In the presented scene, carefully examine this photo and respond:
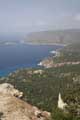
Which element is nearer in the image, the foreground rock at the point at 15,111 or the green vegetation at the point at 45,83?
the foreground rock at the point at 15,111

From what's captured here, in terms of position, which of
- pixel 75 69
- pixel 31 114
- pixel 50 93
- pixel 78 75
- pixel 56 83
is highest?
pixel 75 69

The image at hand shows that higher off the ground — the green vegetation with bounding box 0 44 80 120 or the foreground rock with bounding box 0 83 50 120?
the green vegetation with bounding box 0 44 80 120

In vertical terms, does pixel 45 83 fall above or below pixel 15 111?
above

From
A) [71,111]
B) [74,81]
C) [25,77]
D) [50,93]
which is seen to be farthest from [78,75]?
[71,111]

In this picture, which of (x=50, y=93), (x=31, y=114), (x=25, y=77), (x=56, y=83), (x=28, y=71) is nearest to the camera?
(x=31, y=114)

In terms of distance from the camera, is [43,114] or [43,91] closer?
[43,114]

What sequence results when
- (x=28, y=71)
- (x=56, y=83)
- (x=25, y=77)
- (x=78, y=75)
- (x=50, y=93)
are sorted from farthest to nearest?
(x=28, y=71) < (x=25, y=77) < (x=78, y=75) < (x=56, y=83) < (x=50, y=93)

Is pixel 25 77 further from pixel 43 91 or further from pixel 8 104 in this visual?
pixel 8 104

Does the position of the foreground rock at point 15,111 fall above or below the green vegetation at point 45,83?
below

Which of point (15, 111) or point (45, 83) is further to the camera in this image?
point (45, 83)

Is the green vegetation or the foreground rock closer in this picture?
the foreground rock

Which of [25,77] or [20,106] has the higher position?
[25,77]
